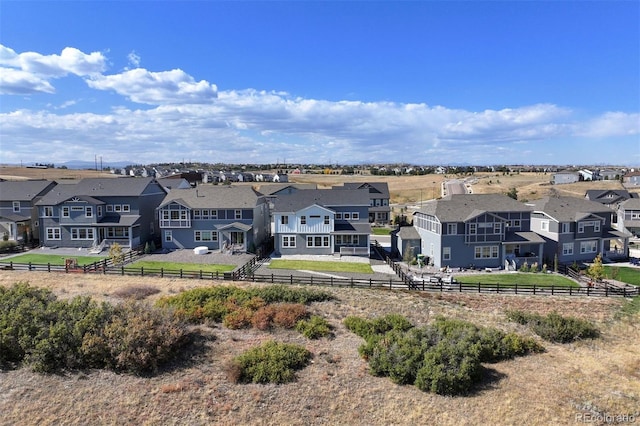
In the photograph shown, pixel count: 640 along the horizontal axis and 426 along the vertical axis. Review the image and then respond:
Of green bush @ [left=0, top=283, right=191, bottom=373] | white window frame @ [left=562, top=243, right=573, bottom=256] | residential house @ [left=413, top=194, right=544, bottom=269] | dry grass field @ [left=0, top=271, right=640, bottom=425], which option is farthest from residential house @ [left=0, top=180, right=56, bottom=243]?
white window frame @ [left=562, top=243, right=573, bottom=256]

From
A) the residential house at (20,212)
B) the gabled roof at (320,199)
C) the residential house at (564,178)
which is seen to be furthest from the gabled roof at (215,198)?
the residential house at (564,178)

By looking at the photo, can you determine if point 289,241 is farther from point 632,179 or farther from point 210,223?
point 632,179

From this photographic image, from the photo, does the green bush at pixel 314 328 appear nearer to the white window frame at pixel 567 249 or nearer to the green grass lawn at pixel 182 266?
the green grass lawn at pixel 182 266

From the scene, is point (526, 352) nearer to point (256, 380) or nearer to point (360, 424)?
point (360, 424)

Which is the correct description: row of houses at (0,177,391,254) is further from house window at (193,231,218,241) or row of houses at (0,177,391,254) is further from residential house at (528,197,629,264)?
residential house at (528,197,629,264)

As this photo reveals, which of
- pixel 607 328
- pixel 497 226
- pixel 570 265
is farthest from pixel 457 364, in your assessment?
pixel 570 265
